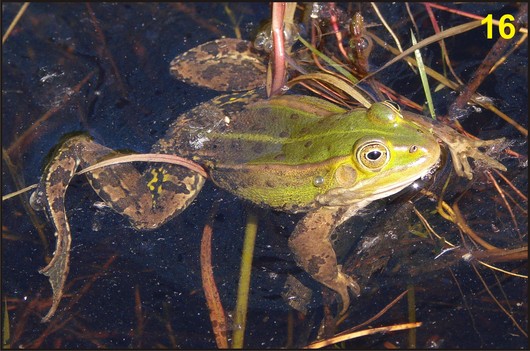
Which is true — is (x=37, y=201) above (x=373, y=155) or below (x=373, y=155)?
below

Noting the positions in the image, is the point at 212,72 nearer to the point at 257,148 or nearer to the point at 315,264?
the point at 257,148

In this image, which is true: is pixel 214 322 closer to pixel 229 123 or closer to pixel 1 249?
pixel 229 123

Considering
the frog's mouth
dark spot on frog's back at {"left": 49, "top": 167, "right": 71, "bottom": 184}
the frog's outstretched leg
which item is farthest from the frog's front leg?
dark spot on frog's back at {"left": 49, "top": 167, "right": 71, "bottom": 184}

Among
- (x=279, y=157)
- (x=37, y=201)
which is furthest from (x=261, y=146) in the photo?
(x=37, y=201)

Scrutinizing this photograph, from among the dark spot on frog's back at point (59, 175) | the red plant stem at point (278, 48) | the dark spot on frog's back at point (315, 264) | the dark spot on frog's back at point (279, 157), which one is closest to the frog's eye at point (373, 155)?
the dark spot on frog's back at point (279, 157)

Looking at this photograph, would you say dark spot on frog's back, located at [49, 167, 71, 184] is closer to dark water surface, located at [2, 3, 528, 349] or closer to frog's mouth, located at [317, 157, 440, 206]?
dark water surface, located at [2, 3, 528, 349]

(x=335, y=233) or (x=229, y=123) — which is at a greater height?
(x=229, y=123)

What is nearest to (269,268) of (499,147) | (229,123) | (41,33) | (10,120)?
(229,123)
